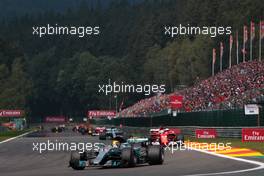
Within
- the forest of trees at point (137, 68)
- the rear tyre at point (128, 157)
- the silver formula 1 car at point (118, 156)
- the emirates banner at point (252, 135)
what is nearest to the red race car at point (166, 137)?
the emirates banner at point (252, 135)

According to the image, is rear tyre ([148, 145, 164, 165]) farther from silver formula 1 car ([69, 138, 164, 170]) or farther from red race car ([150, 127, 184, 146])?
red race car ([150, 127, 184, 146])

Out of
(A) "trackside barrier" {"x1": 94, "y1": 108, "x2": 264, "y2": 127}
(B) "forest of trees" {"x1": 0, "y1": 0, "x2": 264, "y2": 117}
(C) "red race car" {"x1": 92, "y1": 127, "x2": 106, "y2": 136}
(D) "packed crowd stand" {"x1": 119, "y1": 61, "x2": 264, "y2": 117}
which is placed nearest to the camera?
(A) "trackside barrier" {"x1": 94, "y1": 108, "x2": 264, "y2": 127}

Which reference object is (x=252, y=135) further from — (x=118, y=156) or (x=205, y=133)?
(x=118, y=156)

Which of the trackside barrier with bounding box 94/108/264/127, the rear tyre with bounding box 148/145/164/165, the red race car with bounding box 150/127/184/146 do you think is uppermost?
the trackside barrier with bounding box 94/108/264/127

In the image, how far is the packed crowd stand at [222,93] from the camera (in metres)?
45.0

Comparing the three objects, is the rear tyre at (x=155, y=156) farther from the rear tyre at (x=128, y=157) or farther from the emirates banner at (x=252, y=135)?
the emirates banner at (x=252, y=135)

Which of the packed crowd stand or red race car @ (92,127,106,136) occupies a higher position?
the packed crowd stand

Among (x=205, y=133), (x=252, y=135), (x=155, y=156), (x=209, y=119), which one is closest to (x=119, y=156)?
(x=155, y=156)

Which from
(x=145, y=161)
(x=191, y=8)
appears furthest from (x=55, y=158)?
(x=191, y=8)

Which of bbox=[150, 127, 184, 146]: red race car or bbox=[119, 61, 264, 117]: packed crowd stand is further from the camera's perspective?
bbox=[119, 61, 264, 117]: packed crowd stand

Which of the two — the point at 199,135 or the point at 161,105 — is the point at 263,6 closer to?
the point at 161,105

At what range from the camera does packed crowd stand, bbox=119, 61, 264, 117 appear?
148 feet

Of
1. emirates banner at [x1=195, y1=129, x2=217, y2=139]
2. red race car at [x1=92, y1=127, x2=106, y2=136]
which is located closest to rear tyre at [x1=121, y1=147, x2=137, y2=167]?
emirates banner at [x1=195, y1=129, x2=217, y2=139]

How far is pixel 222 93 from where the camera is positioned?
4828cm
